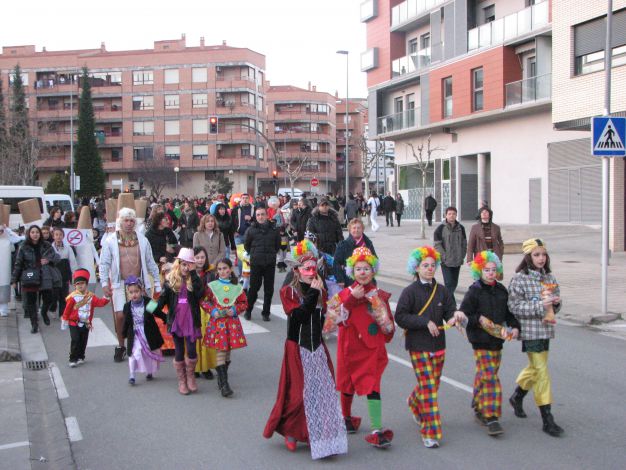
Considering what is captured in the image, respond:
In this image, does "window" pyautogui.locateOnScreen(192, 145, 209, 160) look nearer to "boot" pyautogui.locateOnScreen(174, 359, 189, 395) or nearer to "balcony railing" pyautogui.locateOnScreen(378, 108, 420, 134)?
"balcony railing" pyautogui.locateOnScreen(378, 108, 420, 134)

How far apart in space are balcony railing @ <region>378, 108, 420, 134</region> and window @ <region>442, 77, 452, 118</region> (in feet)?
8.37

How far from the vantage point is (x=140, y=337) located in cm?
794

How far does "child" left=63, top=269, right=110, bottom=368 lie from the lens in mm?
8758

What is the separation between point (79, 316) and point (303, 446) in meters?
4.22

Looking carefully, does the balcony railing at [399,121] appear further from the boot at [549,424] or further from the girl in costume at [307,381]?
the girl in costume at [307,381]

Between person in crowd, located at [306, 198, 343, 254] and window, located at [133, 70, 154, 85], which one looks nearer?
person in crowd, located at [306, 198, 343, 254]

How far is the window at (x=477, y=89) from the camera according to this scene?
34.6 metres

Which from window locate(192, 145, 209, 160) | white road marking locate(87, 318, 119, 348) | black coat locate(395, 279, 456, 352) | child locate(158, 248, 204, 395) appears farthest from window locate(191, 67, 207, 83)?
black coat locate(395, 279, 456, 352)

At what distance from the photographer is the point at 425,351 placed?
5562mm

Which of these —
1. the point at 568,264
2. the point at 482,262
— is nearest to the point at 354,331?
the point at 482,262

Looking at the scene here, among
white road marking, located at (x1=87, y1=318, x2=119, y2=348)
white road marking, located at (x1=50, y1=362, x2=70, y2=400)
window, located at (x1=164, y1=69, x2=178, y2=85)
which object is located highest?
window, located at (x1=164, y1=69, x2=178, y2=85)

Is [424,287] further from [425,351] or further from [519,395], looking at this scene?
[519,395]

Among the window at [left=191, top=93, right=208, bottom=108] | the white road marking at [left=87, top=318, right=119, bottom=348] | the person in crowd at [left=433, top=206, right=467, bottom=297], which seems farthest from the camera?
the window at [left=191, top=93, right=208, bottom=108]

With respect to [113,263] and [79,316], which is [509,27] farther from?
A: [79,316]
